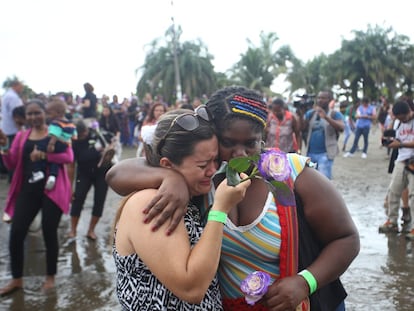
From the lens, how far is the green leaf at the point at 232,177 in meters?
1.58

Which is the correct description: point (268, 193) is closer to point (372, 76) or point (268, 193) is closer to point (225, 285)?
point (225, 285)

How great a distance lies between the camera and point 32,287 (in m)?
4.59

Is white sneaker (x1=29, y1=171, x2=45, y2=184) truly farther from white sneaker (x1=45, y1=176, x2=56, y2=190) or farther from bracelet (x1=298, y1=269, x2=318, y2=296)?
bracelet (x1=298, y1=269, x2=318, y2=296)

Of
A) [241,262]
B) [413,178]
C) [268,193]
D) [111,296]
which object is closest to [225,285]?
[241,262]

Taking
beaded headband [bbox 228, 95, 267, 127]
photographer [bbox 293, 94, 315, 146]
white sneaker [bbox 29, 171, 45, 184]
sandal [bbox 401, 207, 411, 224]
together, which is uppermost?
photographer [bbox 293, 94, 315, 146]

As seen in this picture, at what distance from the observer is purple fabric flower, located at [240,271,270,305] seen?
167cm

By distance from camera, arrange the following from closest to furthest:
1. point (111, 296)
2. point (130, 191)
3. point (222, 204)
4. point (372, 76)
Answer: point (222, 204)
point (130, 191)
point (111, 296)
point (372, 76)

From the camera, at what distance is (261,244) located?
1.70 metres

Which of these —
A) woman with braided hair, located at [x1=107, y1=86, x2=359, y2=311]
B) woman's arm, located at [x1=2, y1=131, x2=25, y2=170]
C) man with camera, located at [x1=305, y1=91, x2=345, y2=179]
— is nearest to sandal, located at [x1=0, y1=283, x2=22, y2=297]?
woman's arm, located at [x1=2, y1=131, x2=25, y2=170]

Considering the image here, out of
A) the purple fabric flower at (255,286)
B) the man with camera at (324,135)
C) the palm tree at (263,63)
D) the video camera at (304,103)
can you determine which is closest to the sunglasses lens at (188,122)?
the purple fabric flower at (255,286)

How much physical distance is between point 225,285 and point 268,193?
407 millimetres

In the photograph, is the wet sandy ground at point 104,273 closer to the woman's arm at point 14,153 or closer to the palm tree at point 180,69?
the woman's arm at point 14,153

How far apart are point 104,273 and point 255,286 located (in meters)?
3.54

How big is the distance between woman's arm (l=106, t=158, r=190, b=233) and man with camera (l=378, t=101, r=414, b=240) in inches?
197
